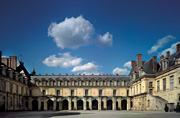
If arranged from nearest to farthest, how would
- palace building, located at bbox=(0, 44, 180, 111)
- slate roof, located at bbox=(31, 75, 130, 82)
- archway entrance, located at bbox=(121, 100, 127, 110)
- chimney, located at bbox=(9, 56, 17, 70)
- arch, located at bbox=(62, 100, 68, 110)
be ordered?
palace building, located at bbox=(0, 44, 180, 111) → chimney, located at bbox=(9, 56, 17, 70) → arch, located at bbox=(62, 100, 68, 110) → archway entrance, located at bbox=(121, 100, 127, 110) → slate roof, located at bbox=(31, 75, 130, 82)

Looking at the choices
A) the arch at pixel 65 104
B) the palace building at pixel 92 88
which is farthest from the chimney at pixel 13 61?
the arch at pixel 65 104

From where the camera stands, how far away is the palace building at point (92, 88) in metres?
39.0

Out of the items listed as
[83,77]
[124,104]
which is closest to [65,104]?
[83,77]

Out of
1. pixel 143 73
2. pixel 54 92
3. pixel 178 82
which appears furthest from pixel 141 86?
pixel 54 92

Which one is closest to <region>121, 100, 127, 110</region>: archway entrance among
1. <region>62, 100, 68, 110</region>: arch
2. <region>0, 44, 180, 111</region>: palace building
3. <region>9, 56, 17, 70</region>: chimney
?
<region>0, 44, 180, 111</region>: palace building

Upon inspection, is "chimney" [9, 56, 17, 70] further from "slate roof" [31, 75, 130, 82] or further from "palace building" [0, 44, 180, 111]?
"slate roof" [31, 75, 130, 82]

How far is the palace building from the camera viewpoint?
1535 inches

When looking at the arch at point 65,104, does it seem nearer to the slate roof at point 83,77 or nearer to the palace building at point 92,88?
the palace building at point 92,88

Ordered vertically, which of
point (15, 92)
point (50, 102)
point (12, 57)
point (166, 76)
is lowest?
point (50, 102)

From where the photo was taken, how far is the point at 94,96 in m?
55.9

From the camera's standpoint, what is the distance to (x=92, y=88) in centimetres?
5925

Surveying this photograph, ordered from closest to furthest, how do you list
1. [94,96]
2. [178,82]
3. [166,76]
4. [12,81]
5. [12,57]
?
1. [178,82]
2. [166,76]
3. [12,81]
4. [12,57]
5. [94,96]

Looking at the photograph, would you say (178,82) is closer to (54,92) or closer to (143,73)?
(143,73)

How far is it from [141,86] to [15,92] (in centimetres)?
2675
